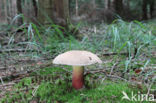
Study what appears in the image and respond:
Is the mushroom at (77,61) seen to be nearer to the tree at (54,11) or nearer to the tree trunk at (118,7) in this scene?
the tree at (54,11)

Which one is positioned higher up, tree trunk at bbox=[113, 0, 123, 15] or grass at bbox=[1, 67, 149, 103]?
tree trunk at bbox=[113, 0, 123, 15]

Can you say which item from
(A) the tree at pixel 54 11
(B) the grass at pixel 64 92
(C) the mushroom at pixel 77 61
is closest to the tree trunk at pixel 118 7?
(A) the tree at pixel 54 11

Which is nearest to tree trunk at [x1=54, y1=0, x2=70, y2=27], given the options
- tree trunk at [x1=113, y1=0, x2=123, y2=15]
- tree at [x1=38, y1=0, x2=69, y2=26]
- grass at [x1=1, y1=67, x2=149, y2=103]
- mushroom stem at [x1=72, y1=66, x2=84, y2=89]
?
tree at [x1=38, y1=0, x2=69, y2=26]

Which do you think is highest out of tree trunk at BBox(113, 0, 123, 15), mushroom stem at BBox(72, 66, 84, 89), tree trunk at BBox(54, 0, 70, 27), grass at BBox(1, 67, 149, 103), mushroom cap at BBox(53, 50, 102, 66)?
tree trunk at BBox(113, 0, 123, 15)

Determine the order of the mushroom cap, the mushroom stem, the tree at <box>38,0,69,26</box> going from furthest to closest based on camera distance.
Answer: the tree at <box>38,0,69,26</box>, the mushroom stem, the mushroom cap

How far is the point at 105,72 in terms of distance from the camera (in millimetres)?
1749

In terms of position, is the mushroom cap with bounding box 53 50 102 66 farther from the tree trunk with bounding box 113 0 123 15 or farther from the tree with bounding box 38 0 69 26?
the tree trunk with bounding box 113 0 123 15

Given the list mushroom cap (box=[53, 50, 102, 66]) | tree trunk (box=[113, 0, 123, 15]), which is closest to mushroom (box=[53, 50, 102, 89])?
mushroom cap (box=[53, 50, 102, 66])

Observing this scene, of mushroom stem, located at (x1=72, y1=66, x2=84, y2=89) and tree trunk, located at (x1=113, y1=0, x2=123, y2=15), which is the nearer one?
mushroom stem, located at (x1=72, y1=66, x2=84, y2=89)

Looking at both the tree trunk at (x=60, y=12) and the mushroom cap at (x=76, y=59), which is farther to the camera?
the tree trunk at (x=60, y=12)

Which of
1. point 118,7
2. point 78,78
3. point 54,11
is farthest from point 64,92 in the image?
point 118,7

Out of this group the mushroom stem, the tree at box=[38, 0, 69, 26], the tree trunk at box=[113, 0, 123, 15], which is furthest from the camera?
the tree trunk at box=[113, 0, 123, 15]

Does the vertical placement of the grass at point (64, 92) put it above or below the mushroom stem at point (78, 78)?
below

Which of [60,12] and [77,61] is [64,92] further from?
[60,12]
